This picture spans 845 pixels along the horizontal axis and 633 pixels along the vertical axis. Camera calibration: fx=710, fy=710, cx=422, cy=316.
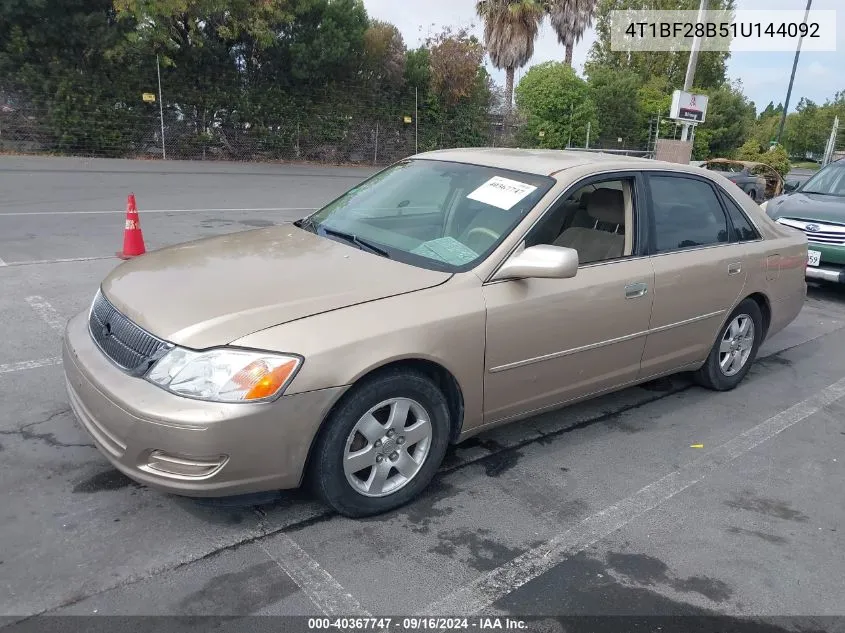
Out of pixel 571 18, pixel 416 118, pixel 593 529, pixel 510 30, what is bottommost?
pixel 593 529

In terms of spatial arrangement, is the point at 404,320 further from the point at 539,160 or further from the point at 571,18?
the point at 571,18

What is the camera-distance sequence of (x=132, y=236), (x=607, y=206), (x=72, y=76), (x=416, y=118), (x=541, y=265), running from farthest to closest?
(x=416, y=118) < (x=72, y=76) < (x=132, y=236) < (x=607, y=206) < (x=541, y=265)

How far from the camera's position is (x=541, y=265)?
3395 millimetres

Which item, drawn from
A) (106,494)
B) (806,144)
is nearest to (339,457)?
(106,494)

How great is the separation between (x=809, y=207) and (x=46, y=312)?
839 cm

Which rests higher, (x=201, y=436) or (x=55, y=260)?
(x=201, y=436)

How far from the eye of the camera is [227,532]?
3086 mm

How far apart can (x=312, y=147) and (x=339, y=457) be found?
2173 cm

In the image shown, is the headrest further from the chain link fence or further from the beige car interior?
the chain link fence

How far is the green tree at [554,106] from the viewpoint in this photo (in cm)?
2764

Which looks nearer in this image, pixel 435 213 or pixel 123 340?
pixel 123 340

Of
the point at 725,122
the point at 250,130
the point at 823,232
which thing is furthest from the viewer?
the point at 725,122

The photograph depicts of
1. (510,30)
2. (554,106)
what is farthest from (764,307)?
(510,30)

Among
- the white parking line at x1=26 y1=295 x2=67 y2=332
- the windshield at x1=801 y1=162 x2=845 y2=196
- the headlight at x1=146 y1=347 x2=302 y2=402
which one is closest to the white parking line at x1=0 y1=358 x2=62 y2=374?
the white parking line at x1=26 y1=295 x2=67 y2=332
